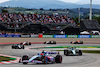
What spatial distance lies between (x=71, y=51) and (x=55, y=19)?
181 feet

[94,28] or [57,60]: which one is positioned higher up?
[57,60]

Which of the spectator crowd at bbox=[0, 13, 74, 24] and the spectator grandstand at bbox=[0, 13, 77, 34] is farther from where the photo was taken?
the spectator crowd at bbox=[0, 13, 74, 24]

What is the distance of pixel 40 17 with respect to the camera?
80.0m

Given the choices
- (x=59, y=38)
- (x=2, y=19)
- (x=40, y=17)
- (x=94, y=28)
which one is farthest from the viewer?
(x=94, y=28)

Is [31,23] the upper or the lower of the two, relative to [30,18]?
lower

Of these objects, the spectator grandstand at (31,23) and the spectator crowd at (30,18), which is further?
the spectator crowd at (30,18)

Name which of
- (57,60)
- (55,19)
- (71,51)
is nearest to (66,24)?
(55,19)

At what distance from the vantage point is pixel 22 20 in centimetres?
7662

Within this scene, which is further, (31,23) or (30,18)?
(30,18)

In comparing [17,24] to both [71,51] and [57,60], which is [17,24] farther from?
[57,60]

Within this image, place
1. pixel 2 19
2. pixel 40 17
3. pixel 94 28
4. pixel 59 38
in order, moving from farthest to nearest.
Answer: pixel 94 28 → pixel 40 17 → pixel 2 19 → pixel 59 38

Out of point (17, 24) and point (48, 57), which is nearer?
point (48, 57)

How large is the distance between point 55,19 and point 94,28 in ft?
62.2

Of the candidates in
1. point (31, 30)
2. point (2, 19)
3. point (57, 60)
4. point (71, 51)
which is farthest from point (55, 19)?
point (57, 60)
